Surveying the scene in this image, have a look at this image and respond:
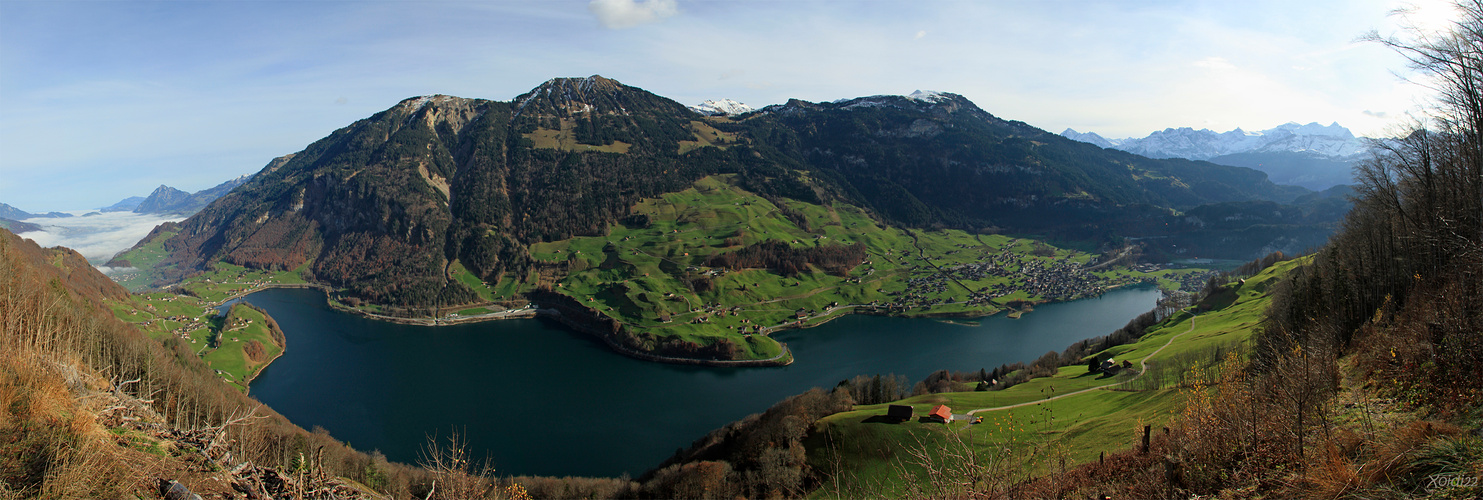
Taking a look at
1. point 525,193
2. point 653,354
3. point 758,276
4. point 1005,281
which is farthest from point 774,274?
point 525,193

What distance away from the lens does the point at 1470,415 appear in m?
8.80

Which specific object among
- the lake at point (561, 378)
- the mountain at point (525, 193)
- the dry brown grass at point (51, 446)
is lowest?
the lake at point (561, 378)

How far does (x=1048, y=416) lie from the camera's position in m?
32.2

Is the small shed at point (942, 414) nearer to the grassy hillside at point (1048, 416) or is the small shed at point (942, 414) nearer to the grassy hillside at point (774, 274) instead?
the grassy hillside at point (1048, 416)

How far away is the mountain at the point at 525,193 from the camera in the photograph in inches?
Result: 5030

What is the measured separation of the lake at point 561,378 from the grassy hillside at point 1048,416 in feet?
58.8

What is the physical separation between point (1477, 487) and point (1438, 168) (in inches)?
788

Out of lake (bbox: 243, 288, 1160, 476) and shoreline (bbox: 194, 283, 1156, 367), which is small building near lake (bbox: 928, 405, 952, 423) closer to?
lake (bbox: 243, 288, 1160, 476)

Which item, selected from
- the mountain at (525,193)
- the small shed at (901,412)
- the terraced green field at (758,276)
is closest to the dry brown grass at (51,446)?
the small shed at (901,412)

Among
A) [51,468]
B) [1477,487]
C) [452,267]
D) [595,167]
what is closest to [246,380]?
[452,267]

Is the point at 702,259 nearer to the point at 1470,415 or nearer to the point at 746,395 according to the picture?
the point at 746,395

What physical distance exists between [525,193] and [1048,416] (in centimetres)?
13676

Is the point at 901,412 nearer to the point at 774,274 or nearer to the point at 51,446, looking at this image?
the point at 51,446

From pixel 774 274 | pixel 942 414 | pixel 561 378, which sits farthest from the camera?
pixel 774 274
